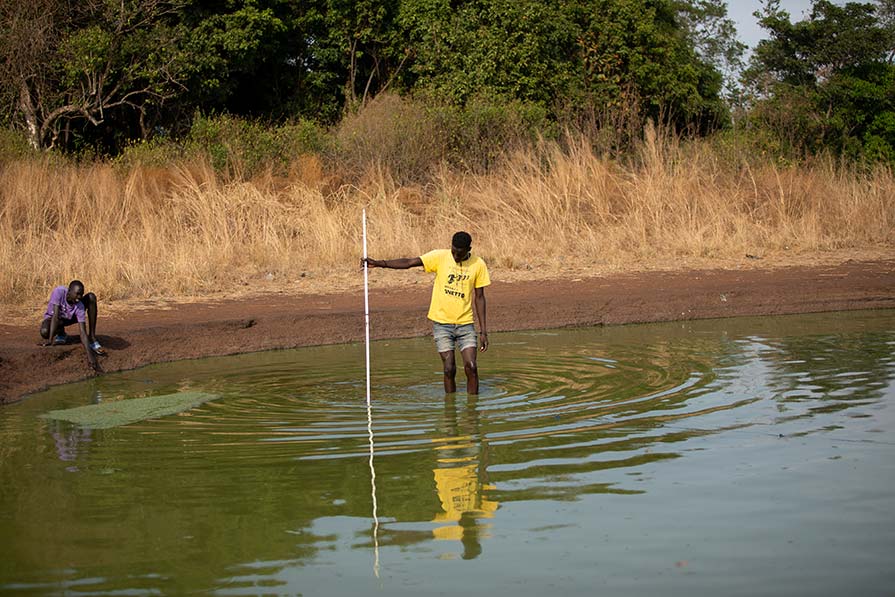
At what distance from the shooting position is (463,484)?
21.2ft

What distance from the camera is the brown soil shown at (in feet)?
39.4

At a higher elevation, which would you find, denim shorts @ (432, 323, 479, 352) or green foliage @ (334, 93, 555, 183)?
green foliage @ (334, 93, 555, 183)

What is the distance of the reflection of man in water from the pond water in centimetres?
2

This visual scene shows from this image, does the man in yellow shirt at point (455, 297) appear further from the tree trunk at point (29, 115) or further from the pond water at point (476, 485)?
the tree trunk at point (29, 115)

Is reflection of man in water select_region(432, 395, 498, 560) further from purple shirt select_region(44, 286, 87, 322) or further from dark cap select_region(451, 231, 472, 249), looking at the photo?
purple shirt select_region(44, 286, 87, 322)

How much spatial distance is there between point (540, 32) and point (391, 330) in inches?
694

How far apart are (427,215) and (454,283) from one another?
34.2 feet

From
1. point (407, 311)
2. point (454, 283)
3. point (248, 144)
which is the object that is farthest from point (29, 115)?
point (454, 283)

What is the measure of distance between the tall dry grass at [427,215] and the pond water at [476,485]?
6.04 meters

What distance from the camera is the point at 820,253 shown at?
18312mm

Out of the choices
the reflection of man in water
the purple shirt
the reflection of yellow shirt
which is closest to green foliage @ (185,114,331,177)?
the purple shirt

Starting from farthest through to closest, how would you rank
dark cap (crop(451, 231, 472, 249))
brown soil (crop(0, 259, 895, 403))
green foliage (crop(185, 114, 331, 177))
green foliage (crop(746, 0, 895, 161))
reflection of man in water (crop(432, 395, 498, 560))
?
green foliage (crop(746, 0, 895, 161)) < green foliage (crop(185, 114, 331, 177)) < brown soil (crop(0, 259, 895, 403)) < dark cap (crop(451, 231, 472, 249)) < reflection of man in water (crop(432, 395, 498, 560))

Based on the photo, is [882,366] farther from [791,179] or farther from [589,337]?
[791,179]

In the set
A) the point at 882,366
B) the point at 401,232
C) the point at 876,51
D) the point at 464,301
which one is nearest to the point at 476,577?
the point at 464,301
